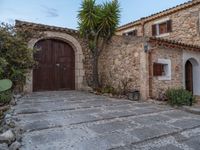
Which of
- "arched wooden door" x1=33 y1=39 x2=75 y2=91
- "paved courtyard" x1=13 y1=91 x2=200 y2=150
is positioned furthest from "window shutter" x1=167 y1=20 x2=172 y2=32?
"paved courtyard" x1=13 y1=91 x2=200 y2=150

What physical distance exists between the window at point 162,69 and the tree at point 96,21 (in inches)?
118

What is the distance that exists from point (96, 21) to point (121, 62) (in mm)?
2255

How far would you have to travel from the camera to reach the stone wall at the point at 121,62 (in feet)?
25.1

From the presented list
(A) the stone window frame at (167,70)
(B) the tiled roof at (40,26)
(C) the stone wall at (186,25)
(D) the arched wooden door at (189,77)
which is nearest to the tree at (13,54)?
(B) the tiled roof at (40,26)

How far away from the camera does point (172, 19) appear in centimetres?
1123

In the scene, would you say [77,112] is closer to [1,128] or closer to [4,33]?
[1,128]

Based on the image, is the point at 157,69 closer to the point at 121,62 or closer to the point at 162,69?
the point at 162,69

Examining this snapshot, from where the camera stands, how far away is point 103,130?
3.61m

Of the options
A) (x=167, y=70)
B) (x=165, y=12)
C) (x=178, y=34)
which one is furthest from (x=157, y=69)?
(x=165, y=12)

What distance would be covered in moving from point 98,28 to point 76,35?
1.34m

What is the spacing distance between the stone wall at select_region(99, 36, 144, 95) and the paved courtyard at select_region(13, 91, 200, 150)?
2873 mm

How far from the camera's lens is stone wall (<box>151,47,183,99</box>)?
7.28 m

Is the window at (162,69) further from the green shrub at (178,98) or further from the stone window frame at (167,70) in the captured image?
the green shrub at (178,98)

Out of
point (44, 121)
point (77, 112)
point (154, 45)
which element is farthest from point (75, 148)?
point (154, 45)
